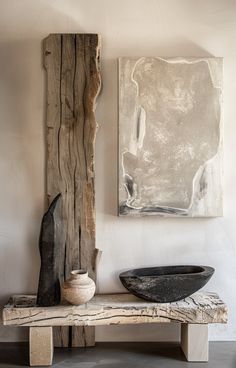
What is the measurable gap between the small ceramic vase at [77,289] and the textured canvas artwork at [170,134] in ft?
1.47

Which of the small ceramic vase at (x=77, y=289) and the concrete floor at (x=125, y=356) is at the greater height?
the small ceramic vase at (x=77, y=289)

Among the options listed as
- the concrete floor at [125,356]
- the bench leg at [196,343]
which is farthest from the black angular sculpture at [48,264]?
the bench leg at [196,343]

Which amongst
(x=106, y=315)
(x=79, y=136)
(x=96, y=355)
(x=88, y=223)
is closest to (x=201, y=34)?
(x=79, y=136)

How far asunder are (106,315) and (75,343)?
40 centimetres

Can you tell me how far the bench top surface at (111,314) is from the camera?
2410mm

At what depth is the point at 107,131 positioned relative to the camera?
108 inches

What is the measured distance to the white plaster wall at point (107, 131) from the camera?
8.93 ft

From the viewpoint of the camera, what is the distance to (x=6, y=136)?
108 inches

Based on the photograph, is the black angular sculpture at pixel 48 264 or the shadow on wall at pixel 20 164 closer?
the black angular sculpture at pixel 48 264

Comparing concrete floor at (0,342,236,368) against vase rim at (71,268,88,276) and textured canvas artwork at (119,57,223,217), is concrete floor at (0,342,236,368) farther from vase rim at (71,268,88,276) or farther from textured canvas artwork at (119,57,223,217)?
textured canvas artwork at (119,57,223,217)

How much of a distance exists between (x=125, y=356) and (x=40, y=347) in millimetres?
456

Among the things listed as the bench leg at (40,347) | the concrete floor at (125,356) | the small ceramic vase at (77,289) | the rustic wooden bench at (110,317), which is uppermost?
the small ceramic vase at (77,289)

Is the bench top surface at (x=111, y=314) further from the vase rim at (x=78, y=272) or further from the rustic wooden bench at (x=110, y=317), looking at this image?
the vase rim at (x=78, y=272)

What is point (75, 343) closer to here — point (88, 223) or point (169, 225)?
point (88, 223)
